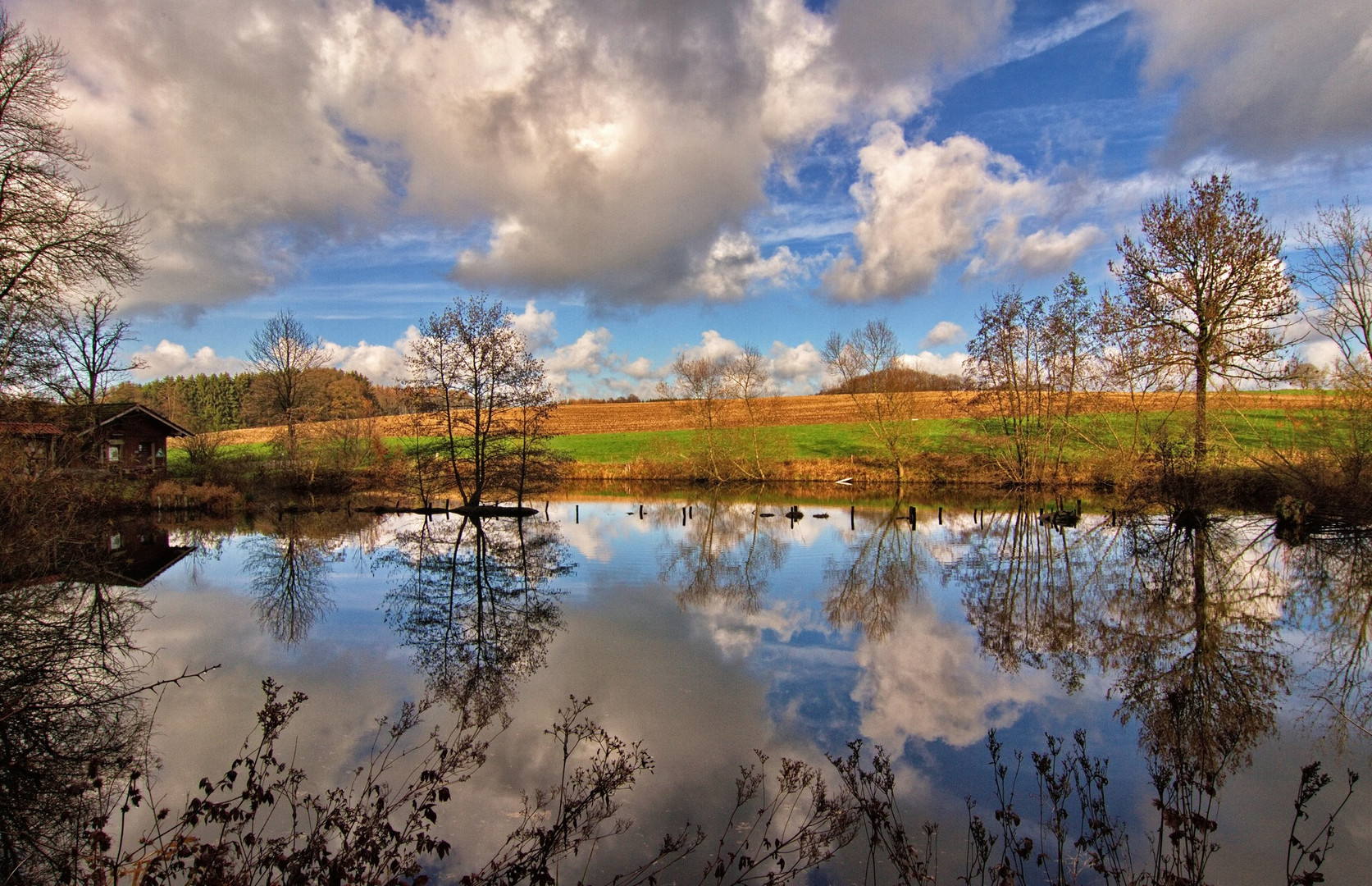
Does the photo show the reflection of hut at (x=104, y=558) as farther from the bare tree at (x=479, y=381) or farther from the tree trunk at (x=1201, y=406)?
the tree trunk at (x=1201, y=406)

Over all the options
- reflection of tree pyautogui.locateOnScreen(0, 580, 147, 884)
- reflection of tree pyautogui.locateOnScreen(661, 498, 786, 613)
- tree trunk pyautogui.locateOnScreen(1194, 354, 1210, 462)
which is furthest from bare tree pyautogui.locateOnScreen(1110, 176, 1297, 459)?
reflection of tree pyautogui.locateOnScreen(0, 580, 147, 884)

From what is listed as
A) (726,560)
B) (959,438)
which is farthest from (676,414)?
(726,560)

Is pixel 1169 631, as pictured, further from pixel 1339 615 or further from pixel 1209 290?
pixel 1209 290

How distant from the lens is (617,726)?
764cm

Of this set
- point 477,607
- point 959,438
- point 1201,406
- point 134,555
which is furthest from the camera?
point 959,438

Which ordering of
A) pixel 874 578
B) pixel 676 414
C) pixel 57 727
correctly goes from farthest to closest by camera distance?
pixel 676 414, pixel 874 578, pixel 57 727

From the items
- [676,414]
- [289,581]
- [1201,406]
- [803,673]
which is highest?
[676,414]

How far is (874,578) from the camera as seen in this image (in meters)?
15.5

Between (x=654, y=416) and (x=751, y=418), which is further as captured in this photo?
(x=654, y=416)

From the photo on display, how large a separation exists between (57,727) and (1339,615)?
1758 centimetres

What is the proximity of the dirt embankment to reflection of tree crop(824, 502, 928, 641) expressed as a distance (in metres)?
13.7

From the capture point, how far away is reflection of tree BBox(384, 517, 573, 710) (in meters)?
9.51

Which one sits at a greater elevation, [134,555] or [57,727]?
[57,727]

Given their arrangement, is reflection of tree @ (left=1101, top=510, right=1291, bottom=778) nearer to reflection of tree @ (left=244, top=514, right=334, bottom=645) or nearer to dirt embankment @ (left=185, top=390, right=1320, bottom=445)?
reflection of tree @ (left=244, top=514, right=334, bottom=645)
